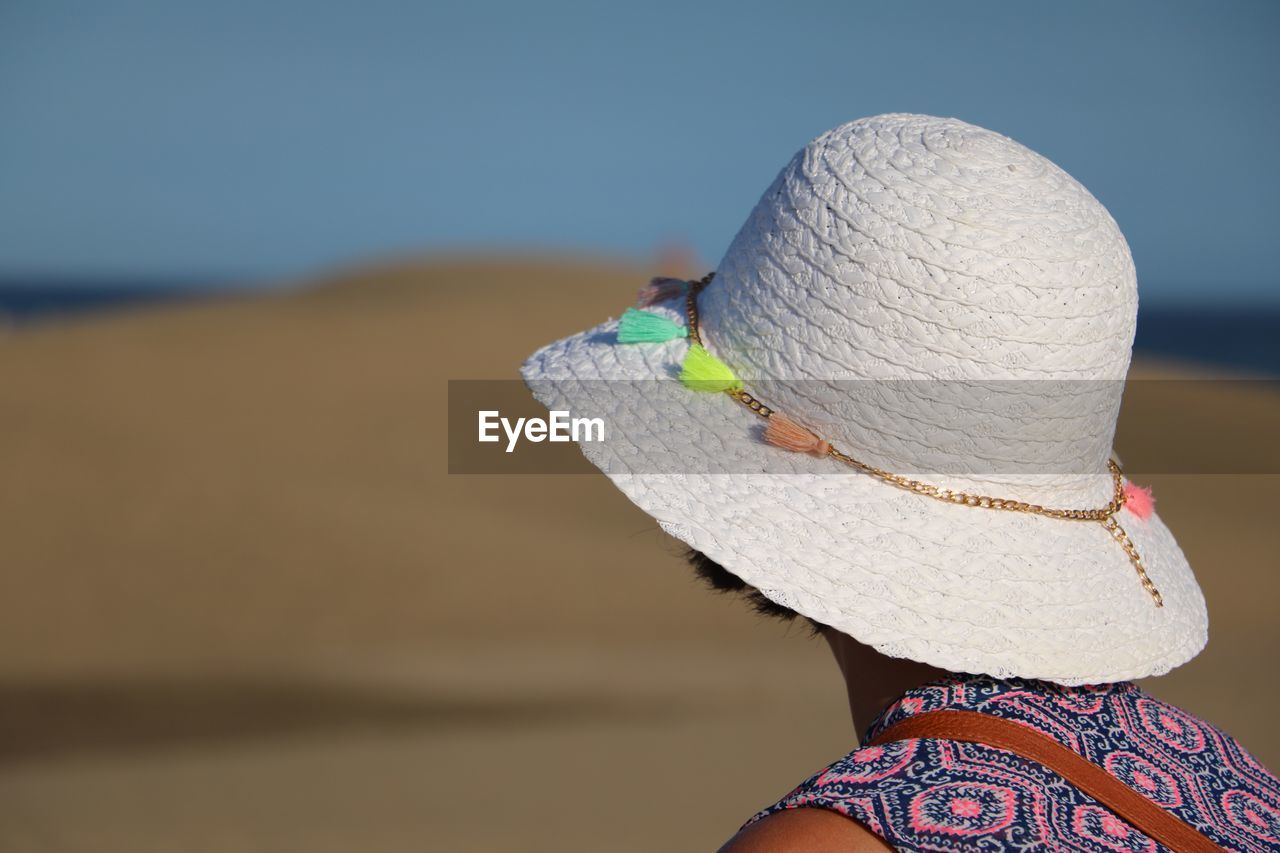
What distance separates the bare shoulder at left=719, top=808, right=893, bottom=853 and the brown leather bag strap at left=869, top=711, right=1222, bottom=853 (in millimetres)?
159

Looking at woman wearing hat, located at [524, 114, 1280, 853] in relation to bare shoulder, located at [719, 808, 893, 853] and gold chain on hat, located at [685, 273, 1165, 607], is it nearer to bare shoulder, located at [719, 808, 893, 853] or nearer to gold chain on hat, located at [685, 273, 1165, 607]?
gold chain on hat, located at [685, 273, 1165, 607]

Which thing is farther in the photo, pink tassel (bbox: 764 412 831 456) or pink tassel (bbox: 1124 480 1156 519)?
pink tassel (bbox: 1124 480 1156 519)

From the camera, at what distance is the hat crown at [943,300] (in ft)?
5.14

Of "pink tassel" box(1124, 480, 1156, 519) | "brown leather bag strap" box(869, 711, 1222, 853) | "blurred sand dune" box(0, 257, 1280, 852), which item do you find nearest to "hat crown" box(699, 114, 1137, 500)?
"pink tassel" box(1124, 480, 1156, 519)

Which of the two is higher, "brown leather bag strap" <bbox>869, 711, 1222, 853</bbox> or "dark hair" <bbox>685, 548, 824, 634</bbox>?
"dark hair" <bbox>685, 548, 824, 634</bbox>

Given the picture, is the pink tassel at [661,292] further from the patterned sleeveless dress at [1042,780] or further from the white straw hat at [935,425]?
the patterned sleeveless dress at [1042,780]

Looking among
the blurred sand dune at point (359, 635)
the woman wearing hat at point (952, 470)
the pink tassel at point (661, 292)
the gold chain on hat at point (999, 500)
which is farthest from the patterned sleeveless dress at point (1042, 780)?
the blurred sand dune at point (359, 635)

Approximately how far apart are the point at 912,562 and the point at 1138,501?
0.49 metres

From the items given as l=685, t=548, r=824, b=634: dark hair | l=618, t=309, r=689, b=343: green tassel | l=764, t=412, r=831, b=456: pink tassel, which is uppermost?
l=618, t=309, r=689, b=343: green tassel

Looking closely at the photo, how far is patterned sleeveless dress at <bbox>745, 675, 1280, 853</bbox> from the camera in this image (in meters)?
1.25

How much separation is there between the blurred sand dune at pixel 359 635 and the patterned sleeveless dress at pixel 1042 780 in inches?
67.7

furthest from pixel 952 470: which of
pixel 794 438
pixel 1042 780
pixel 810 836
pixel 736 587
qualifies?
pixel 810 836

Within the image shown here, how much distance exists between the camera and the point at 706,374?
6.01ft

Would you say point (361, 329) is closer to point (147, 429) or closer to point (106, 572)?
point (147, 429)
